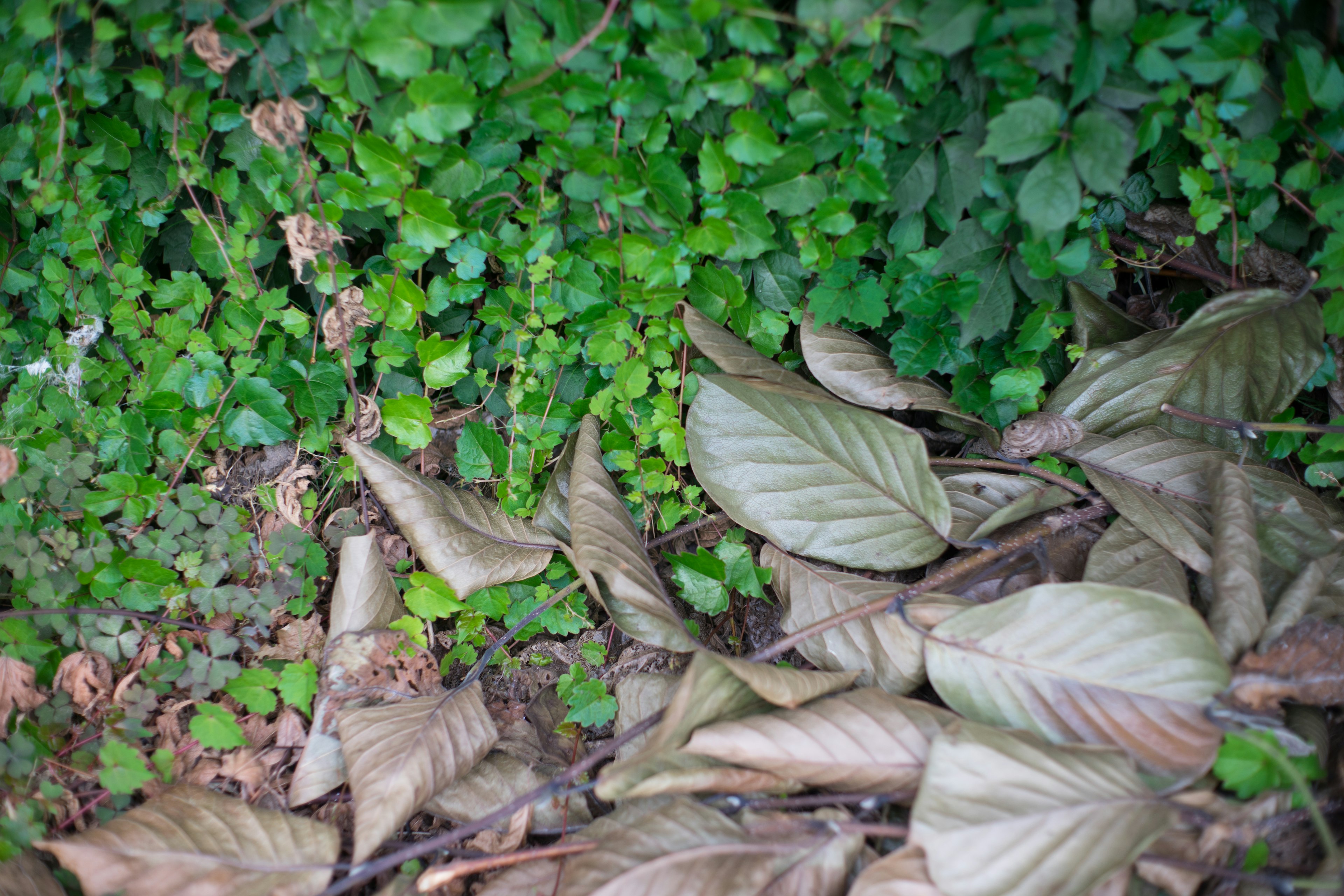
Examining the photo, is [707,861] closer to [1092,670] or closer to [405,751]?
[405,751]

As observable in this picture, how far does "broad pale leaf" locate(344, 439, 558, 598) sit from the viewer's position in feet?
5.13

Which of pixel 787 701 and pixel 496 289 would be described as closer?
pixel 787 701

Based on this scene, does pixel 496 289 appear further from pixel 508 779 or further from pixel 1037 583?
pixel 1037 583

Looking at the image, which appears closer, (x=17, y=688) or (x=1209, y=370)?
(x=17, y=688)

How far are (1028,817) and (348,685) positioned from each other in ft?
4.24

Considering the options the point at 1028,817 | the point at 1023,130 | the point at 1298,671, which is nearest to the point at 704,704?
the point at 1028,817

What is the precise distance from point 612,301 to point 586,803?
1.06m

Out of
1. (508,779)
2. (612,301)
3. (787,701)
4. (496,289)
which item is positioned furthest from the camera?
(496,289)

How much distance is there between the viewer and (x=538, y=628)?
1.66 m

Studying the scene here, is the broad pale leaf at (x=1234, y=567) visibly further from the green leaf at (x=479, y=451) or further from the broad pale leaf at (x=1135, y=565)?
the green leaf at (x=479, y=451)

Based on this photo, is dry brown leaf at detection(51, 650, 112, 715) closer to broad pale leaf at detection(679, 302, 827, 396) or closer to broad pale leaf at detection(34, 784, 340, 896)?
broad pale leaf at detection(34, 784, 340, 896)

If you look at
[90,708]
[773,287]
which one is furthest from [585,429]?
[90,708]

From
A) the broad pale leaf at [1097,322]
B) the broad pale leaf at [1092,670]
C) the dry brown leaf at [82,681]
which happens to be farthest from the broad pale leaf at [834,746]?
the dry brown leaf at [82,681]

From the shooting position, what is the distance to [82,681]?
4.83 ft
